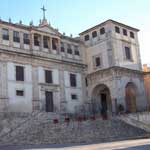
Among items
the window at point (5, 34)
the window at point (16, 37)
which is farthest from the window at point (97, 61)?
the window at point (5, 34)

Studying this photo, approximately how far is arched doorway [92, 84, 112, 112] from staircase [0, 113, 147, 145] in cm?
984

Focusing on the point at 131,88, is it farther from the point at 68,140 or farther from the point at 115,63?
the point at 68,140

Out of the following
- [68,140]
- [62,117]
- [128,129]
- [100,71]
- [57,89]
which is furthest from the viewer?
[100,71]

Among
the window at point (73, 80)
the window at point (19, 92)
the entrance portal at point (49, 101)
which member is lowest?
the entrance portal at point (49, 101)

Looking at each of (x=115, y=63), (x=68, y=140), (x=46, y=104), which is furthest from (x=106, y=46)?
(x=68, y=140)

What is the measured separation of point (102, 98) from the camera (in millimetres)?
43125

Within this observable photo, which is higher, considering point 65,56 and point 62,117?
point 65,56

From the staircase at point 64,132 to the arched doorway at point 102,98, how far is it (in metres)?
9.84

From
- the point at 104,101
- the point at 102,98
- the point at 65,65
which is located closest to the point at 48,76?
the point at 65,65

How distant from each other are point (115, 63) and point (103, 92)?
18.0ft

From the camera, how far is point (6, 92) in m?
32.9

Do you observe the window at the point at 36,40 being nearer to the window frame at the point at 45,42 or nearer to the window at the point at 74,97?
the window frame at the point at 45,42

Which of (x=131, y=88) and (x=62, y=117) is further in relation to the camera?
(x=131, y=88)

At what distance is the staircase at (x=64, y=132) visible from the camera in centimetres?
2520
